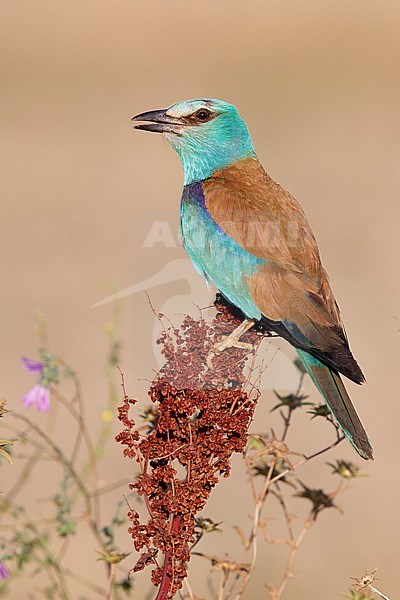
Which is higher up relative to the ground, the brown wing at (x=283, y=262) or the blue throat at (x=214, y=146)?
the blue throat at (x=214, y=146)

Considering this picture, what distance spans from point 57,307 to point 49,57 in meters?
6.49

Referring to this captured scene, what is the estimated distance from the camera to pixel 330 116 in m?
12.2

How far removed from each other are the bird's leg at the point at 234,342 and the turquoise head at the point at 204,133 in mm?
1000

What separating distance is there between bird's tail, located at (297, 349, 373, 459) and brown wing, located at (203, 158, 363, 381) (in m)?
0.09

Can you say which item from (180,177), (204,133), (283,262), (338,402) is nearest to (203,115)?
(204,133)

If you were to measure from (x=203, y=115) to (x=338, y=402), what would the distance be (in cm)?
144

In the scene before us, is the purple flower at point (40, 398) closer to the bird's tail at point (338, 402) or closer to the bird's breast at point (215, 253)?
the bird's breast at point (215, 253)

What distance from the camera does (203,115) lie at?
177 inches

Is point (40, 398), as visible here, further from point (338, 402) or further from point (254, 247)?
point (338, 402)

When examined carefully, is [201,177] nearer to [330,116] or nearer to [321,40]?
[330,116]

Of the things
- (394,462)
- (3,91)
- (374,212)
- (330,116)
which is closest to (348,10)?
(330,116)

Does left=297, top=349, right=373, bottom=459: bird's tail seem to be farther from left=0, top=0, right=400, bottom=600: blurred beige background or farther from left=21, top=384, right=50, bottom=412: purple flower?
left=21, top=384, right=50, bottom=412: purple flower

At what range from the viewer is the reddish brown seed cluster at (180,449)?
288 cm

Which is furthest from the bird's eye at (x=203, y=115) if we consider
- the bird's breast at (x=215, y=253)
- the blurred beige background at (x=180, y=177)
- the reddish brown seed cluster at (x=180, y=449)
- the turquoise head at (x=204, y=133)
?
the reddish brown seed cluster at (x=180, y=449)
